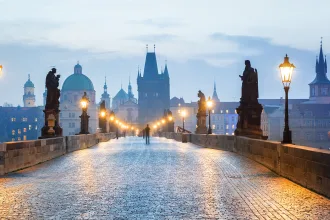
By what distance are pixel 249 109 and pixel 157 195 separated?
64.2ft

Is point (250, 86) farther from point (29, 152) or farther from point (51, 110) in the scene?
point (29, 152)

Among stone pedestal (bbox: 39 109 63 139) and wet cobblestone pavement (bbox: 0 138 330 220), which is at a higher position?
stone pedestal (bbox: 39 109 63 139)

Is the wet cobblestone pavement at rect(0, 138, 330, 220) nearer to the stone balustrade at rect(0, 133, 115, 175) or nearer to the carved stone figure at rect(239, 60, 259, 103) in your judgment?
the stone balustrade at rect(0, 133, 115, 175)

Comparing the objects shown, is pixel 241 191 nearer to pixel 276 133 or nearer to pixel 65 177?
pixel 65 177

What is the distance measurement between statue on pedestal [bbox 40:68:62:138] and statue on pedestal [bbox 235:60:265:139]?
10260 millimetres

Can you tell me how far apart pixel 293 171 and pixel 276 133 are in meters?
155

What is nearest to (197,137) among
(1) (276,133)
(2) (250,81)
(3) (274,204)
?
(2) (250,81)

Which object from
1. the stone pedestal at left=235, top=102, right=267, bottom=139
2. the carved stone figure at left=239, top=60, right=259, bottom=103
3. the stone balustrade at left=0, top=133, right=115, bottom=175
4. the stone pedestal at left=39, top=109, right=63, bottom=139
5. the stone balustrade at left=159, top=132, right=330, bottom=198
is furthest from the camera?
the stone pedestal at left=39, top=109, right=63, bottom=139

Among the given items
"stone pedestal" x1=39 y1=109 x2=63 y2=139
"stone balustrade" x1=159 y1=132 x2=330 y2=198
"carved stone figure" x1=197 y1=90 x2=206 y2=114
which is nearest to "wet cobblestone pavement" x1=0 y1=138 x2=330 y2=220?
"stone balustrade" x1=159 y1=132 x2=330 y2=198

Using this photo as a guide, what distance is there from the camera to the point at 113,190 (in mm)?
13625

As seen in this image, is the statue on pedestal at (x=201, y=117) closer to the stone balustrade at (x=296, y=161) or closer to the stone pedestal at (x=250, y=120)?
the stone pedestal at (x=250, y=120)

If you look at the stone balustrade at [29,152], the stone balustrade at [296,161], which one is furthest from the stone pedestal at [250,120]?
the stone balustrade at [29,152]

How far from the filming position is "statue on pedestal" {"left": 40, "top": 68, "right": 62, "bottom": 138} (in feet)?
109

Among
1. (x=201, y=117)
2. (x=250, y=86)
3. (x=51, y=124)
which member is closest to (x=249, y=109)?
(x=250, y=86)
